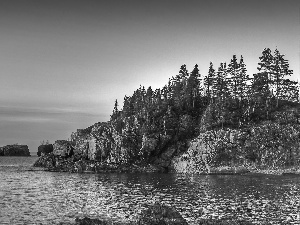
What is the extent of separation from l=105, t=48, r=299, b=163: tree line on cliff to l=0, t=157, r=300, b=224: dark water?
44482 millimetres

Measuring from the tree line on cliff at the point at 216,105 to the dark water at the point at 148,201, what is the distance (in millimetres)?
44482

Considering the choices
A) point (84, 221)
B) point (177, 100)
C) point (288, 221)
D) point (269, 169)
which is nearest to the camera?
point (84, 221)

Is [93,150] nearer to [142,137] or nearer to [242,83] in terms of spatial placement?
[142,137]

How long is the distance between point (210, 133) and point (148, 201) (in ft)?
208

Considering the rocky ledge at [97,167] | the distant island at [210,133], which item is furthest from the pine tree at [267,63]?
the rocky ledge at [97,167]

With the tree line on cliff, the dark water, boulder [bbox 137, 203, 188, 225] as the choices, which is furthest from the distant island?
boulder [bbox 137, 203, 188, 225]

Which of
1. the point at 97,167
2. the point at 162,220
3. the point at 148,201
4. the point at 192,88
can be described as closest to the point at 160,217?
the point at 162,220

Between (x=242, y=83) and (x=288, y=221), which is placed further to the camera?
(x=242, y=83)

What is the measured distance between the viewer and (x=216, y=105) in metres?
130

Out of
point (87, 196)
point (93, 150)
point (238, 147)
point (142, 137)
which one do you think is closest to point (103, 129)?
point (93, 150)

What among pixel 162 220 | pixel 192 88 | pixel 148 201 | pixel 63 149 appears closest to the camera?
pixel 162 220

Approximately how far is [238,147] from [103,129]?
52.8m

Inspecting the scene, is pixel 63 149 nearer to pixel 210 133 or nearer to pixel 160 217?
pixel 210 133

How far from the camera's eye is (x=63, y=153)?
138 metres
